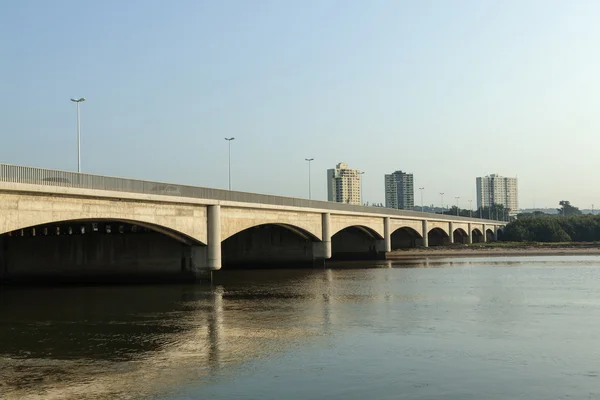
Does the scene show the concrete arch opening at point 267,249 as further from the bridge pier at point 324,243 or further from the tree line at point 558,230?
the tree line at point 558,230

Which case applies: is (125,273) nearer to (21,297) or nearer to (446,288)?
(21,297)

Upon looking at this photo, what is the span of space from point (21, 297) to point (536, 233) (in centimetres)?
11053

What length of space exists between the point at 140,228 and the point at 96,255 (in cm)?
400

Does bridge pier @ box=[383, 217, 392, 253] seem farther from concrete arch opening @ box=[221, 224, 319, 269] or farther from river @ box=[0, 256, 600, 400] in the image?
river @ box=[0, 256, 600, 400]

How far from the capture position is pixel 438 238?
130125mm

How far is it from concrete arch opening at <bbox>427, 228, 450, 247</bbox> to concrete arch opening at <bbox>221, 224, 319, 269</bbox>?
5999cm

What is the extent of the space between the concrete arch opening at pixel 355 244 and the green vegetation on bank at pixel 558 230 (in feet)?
174

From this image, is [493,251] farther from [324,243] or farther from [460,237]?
[460,237]

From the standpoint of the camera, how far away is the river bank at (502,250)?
315 ft

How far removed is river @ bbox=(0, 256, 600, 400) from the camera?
1692 centimetres

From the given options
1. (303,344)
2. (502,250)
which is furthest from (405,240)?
(303,344)

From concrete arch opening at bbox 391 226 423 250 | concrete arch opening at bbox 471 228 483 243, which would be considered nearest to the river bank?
concrete arch opening at bbox 391 226 423 250

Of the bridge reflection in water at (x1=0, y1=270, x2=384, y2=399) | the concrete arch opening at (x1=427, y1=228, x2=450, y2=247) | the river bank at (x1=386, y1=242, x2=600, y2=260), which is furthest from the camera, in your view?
the concrete arch opening at (x1=427, y1=228, x2=450, y2=247)

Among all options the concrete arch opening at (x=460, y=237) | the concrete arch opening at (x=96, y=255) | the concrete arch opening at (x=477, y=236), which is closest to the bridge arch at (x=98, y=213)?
the concrete arch opening at (x=96, y=255)
